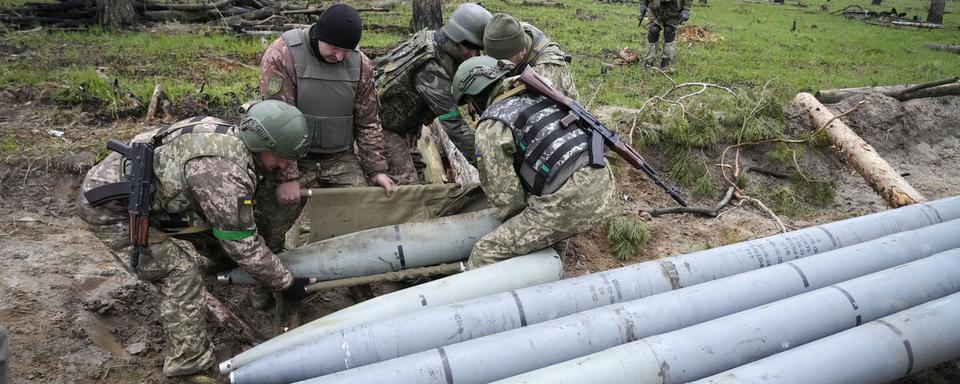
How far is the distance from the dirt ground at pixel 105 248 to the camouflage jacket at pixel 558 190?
3.93ft

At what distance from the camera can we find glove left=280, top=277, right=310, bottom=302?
12.6 feet

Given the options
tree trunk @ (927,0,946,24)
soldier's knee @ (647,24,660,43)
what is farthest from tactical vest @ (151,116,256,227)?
tree trunk @ (927,0,946,24)

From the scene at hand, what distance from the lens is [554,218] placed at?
396 centimetres

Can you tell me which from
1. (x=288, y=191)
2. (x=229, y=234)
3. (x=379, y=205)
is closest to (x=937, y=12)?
(x=379, y=205)

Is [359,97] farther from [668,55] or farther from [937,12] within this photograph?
[937,12]

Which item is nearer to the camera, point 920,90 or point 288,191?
point 288,191

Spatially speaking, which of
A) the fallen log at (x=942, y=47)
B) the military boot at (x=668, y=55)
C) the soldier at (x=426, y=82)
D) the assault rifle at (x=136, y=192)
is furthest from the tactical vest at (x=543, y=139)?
the fallen log at (x=942, y=47)

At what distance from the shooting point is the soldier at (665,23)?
33.1ft

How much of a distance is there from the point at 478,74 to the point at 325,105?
113cm

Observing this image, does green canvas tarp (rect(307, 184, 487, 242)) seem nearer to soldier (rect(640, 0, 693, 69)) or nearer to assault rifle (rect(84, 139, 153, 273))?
assault rifle (rect(84, 139, 153, 273))

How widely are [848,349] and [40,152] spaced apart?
6310mm

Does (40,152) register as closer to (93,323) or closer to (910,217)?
(93,323)

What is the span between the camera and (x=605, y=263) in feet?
17.2

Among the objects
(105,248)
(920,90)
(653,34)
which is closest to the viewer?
(105,248)
